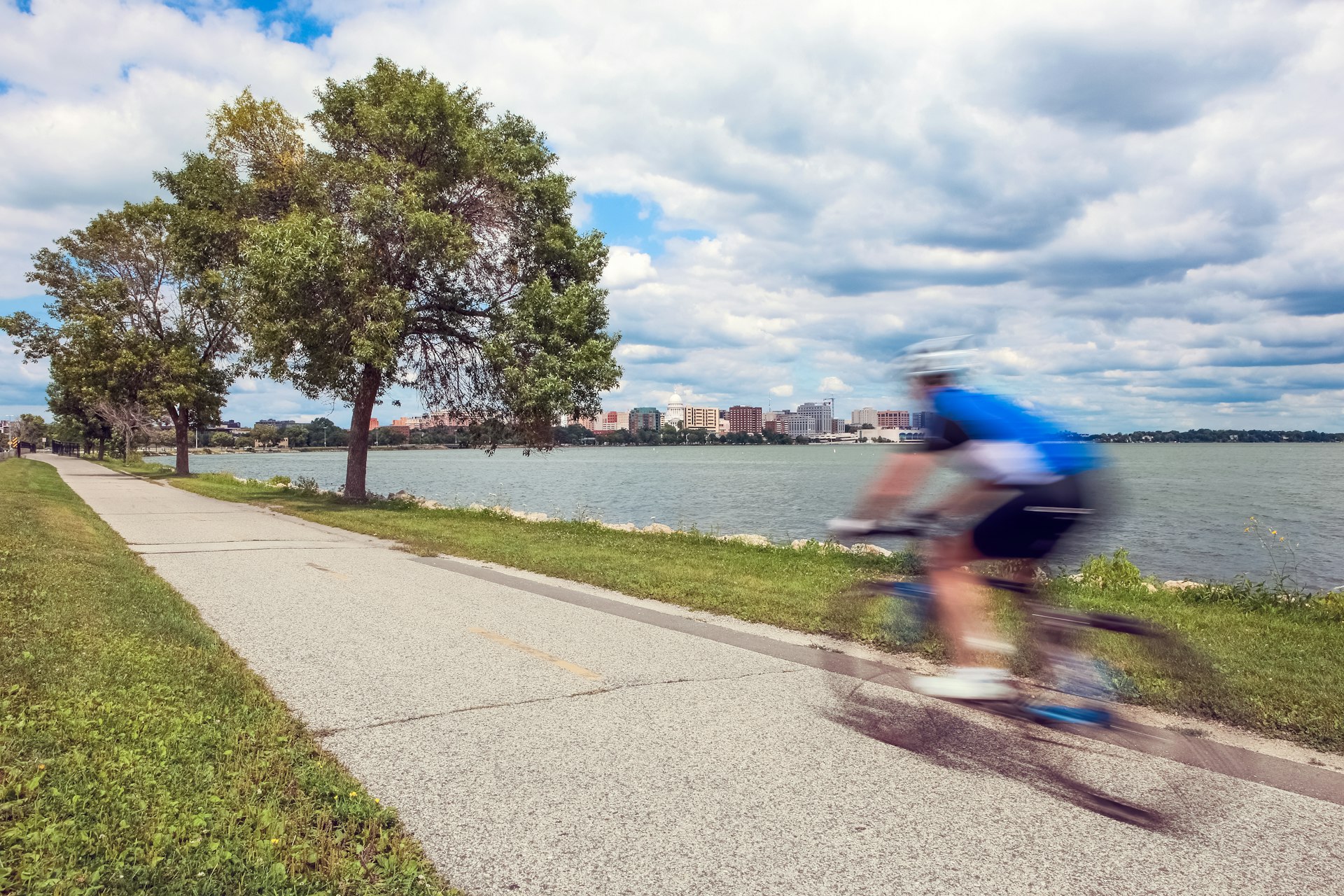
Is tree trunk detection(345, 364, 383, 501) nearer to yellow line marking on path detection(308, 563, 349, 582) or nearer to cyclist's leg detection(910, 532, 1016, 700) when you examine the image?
yellow line marking on path detection(308, 563, 349, 582)

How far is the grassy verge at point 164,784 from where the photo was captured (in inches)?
116

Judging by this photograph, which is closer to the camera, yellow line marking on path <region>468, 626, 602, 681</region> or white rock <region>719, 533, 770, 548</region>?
yellow line marking on path <region>468, 626, 602, 681</region>

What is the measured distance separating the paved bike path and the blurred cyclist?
0.54 metres

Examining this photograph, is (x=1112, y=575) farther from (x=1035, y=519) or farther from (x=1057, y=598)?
(x=1035, y=519)

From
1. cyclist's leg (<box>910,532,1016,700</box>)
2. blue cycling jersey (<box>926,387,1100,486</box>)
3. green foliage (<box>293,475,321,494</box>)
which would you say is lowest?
green foliage (<box>293,475,321,494</box>)

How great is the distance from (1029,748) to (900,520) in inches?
54.5

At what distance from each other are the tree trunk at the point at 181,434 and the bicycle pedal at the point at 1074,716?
133ft

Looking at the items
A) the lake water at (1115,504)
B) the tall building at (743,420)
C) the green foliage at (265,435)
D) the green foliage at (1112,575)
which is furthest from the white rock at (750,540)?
the green foliage at (265,435)

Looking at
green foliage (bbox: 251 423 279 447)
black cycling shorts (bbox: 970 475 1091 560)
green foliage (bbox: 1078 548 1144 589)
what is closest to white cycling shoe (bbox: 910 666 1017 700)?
black cycling shorts (bbox: 970 475 1091 560)

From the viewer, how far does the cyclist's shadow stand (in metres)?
3.86

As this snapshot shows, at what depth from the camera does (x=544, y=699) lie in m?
5.34

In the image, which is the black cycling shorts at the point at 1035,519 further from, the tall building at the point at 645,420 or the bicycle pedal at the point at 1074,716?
the tall building at the point at 645,420

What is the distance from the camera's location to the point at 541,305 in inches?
813

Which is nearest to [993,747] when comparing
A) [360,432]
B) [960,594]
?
[960,594]
